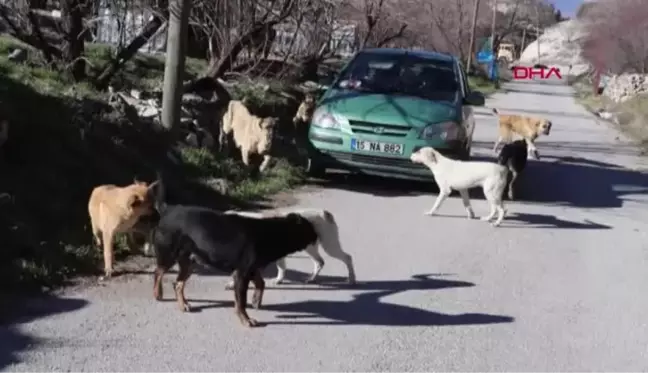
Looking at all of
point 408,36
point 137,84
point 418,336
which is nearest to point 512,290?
point 418,336

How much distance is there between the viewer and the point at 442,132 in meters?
11.8

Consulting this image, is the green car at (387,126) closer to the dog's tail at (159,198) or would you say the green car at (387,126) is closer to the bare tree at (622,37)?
the dog's tail at (159,198)

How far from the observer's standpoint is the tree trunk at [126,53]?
12727 mm

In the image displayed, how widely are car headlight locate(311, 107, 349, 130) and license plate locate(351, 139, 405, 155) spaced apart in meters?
0.31

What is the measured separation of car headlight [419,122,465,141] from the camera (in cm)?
1177

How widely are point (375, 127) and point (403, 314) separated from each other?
5283 mm

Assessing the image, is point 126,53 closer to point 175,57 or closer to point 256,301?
point 175,57

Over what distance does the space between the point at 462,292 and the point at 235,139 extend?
5.42 meters

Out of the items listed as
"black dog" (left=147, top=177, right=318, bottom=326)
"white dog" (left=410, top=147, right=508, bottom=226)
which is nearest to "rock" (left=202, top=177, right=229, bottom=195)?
"white dog" (left=410, top=147, right=508, bottom=226)

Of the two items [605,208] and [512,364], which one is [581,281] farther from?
[605,208]

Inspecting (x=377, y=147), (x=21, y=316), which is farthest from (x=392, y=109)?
(x=21, y=316)

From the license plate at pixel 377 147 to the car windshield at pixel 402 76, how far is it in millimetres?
1202

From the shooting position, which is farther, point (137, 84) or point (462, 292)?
point (137, 84)

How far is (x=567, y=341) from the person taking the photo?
256 inches
